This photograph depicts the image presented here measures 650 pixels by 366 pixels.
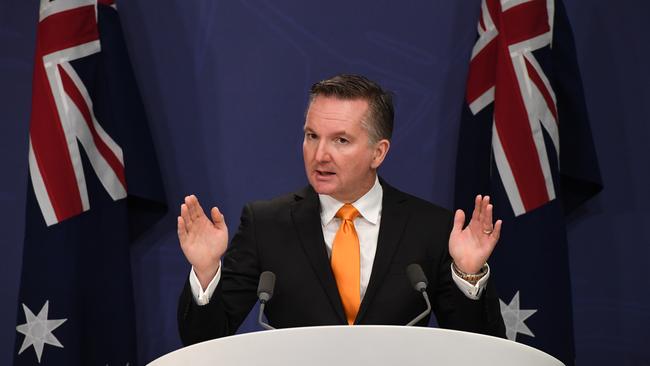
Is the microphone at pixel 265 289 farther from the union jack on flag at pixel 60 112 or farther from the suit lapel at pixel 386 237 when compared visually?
the union jack on flag at pixel 60 112

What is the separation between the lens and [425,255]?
9.36ft

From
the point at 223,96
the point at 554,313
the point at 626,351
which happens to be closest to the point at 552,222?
the point at 554,313

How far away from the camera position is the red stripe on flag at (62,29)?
11.7 feet

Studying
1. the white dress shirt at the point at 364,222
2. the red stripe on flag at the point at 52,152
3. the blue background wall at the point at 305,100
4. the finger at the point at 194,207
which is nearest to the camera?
the finger at the point at 194,207

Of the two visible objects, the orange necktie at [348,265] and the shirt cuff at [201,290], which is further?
the orange necktie at [348,265]

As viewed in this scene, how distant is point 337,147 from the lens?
2828 mm

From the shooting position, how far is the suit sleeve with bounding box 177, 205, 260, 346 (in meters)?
2.53

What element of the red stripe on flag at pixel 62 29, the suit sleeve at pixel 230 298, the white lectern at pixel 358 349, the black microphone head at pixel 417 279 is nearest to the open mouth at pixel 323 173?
the suit sleeve at pixel 230 298

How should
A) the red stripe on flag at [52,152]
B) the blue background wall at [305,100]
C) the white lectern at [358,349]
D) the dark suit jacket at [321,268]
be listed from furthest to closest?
the blue background wall at [305,100] → the red stripe on flag at [52,152] → the dark suit jacket at [321,268] → the white lectern at [358,349]

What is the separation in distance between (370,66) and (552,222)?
3.37ft

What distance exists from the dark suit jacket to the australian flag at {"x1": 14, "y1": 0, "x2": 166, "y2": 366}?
0.95 meters

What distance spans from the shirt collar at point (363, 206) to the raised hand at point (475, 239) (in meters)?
0.49

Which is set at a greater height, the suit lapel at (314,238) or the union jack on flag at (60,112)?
the union jack on flag at (60,112)

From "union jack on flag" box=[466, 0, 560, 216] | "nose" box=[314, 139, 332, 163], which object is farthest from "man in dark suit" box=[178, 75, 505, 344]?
"union jack on flag" box=[466, 0, 560, 216]
